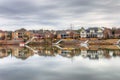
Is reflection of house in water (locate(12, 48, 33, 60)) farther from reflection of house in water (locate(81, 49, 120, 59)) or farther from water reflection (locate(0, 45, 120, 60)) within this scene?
reflection of house in water (locate(81, 49, 120, 59))

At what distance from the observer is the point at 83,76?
548 inches

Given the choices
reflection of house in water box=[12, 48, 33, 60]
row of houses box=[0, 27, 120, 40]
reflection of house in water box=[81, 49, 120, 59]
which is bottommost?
reflection of house in water box=[12, 48, 33, 60]

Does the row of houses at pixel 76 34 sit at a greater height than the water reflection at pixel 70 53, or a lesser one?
greater

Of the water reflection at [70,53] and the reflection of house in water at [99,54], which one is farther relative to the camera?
the water reflection at [70,53]

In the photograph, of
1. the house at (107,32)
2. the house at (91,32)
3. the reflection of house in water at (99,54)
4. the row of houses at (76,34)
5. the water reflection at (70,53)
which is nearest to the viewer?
the reflection of house in water at (99,54)

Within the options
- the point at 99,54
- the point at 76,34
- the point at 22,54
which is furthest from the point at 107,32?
A: the point at 99,54

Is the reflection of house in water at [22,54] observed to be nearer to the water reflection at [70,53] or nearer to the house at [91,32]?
the water reflection at [70,53]

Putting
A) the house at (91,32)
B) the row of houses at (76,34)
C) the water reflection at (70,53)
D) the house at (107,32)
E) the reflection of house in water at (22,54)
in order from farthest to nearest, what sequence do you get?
the house at (91,32) < the row of houses at (76,34) < the house at (107,32) < the reflection of house in water at (22,54) < the water reflection at (70,53)

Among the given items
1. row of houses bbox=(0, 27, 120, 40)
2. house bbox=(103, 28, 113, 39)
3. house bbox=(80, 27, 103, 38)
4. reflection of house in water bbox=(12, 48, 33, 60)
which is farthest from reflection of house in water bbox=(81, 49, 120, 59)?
house bbox=(80, 27, 103, 38)

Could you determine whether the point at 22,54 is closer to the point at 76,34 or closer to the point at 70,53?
the point at 70,53

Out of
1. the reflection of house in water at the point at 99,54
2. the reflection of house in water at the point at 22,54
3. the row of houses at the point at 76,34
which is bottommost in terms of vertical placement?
the reflection of house in water at the point at 22,54

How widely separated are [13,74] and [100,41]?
46.1 metres

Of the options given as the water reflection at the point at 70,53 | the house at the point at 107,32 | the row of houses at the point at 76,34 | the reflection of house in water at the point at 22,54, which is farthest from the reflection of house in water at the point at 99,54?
the row of houses at the point at 76,34

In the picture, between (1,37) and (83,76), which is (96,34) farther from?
(83,76)
